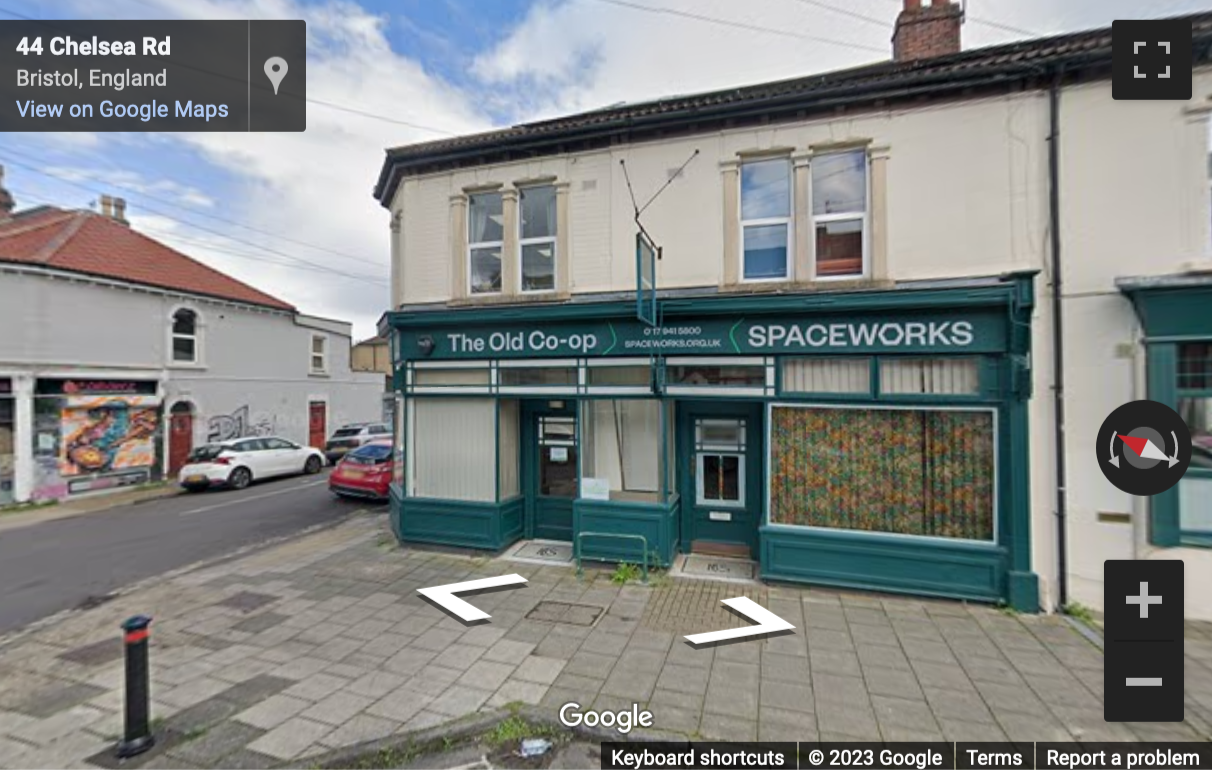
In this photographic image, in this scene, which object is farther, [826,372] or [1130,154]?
[826,372]

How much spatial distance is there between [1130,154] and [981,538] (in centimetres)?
463

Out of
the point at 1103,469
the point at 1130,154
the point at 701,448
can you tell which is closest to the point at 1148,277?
the point at 1130,154

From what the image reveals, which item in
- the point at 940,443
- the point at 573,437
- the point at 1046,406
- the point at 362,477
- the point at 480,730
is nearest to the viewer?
the point at 480,730

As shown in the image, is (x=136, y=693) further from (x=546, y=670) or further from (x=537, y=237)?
(x=537, y=237)

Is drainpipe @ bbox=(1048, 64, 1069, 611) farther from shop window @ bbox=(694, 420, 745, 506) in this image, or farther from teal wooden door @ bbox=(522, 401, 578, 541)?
teal wooden door @ bbox=(522, 401, 578, 541)

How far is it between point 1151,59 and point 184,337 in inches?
883

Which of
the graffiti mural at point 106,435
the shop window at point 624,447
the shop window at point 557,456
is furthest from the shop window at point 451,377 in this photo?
the graffiti mural at point 106,435

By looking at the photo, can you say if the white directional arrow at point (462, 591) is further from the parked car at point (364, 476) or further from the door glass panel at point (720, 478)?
the parked car at point (364, 476)

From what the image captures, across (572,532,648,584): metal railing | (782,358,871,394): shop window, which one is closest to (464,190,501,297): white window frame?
(572,532,648,584): metal railing

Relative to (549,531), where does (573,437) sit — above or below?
above

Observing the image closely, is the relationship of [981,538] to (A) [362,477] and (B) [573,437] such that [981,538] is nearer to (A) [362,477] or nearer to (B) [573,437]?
(B) [573,437]

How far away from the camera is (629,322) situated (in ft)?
23.4

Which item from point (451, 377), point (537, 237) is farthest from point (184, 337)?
point (537, 237)

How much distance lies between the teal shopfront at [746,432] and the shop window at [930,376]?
17 millimetres
